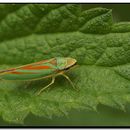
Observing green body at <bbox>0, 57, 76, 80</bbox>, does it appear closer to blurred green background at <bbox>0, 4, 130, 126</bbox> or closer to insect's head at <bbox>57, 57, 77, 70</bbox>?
insect's head at <bbox>57, 57, 77, 70</bbox>

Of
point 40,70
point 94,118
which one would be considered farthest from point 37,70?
point 94,118

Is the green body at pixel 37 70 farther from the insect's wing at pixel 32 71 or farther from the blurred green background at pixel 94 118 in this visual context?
the blurred green background at pixel 94 118

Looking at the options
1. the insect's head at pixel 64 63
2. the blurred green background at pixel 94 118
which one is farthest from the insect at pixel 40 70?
the blurred green background at pixel 94 118

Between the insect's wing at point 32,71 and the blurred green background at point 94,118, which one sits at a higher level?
the insect's wing at point 32,71

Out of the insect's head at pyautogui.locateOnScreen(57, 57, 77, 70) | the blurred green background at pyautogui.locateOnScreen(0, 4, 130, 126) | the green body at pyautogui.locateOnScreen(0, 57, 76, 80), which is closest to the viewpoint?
the insect's head at pyautogui.locateOnScreen(57, 57, 77, 70)

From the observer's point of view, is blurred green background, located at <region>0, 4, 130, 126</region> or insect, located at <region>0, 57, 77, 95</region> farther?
blurred green background, located at <region>0, 4, 130, 126</region>

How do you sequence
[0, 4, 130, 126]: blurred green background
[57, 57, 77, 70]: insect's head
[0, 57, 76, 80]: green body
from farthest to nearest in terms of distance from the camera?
1. [0, 4, 130, 126]: blurred green background
2. [0, 57, 76, 80]: green body
3. [57, 57, 77, 70]: insect's head

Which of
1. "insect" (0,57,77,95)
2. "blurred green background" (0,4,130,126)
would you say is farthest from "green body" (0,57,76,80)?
"blurred green background" (0,4,130,126)

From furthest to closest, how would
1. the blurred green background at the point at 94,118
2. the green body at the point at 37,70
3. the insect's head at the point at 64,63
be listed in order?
the blurred green background at the point at 94,118 → the green body at the point at 37,70 → the insect's head at the point at 64,63

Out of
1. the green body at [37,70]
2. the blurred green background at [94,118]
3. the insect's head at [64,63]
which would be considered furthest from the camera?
the blurred green background at [94,118]

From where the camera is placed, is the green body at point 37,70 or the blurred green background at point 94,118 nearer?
the green body at point 37,70
